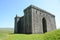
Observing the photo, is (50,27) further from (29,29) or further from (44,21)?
(29,29)

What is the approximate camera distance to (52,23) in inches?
1823

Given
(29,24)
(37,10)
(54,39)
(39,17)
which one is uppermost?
(37,10)

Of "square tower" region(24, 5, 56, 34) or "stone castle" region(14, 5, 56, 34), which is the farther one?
"stone castle" region(14, 5, 56, 34)

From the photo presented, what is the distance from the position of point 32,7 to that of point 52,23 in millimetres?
17341

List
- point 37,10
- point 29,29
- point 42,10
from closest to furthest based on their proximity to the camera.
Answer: point 29,29, point 37,10, point 42,10

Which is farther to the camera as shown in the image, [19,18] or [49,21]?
[19,18]

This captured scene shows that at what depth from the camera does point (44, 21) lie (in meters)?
41.5

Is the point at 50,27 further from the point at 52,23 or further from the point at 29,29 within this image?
the point at 29,29

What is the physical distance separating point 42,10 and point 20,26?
55.0 feet

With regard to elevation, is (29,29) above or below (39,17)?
below

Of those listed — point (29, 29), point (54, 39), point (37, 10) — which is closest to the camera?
point (54, 39)

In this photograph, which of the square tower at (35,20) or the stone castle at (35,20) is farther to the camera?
the stone castle at (35,20)

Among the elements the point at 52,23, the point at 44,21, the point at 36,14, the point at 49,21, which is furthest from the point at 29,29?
the point at 52,23

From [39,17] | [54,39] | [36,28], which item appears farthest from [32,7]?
[54,39]
